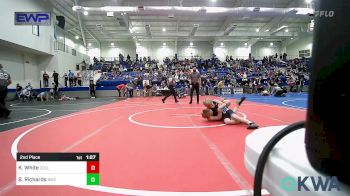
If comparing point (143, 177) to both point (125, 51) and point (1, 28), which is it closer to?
point (1, 28)

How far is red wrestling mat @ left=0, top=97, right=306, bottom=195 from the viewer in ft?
6.40

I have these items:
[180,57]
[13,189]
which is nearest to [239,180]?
[13,189]

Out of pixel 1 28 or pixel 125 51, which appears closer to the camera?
pixel 1 28

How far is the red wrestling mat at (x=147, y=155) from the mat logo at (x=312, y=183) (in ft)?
4.81

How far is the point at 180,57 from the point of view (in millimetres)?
34188

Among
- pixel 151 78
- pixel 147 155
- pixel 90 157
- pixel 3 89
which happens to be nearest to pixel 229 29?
pixel 151 78

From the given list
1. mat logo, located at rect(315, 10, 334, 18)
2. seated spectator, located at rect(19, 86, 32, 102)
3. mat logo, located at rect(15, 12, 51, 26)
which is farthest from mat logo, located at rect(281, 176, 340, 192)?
seated spectator, located at rect(19, 86, 32, 102)

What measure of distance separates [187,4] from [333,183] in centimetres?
2320

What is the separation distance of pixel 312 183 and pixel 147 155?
2.50m

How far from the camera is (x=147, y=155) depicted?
2.80 metres

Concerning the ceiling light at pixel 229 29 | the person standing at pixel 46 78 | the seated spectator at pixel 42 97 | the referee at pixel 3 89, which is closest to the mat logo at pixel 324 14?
the referee at pixel 3 89

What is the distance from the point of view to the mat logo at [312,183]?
0.42 m
